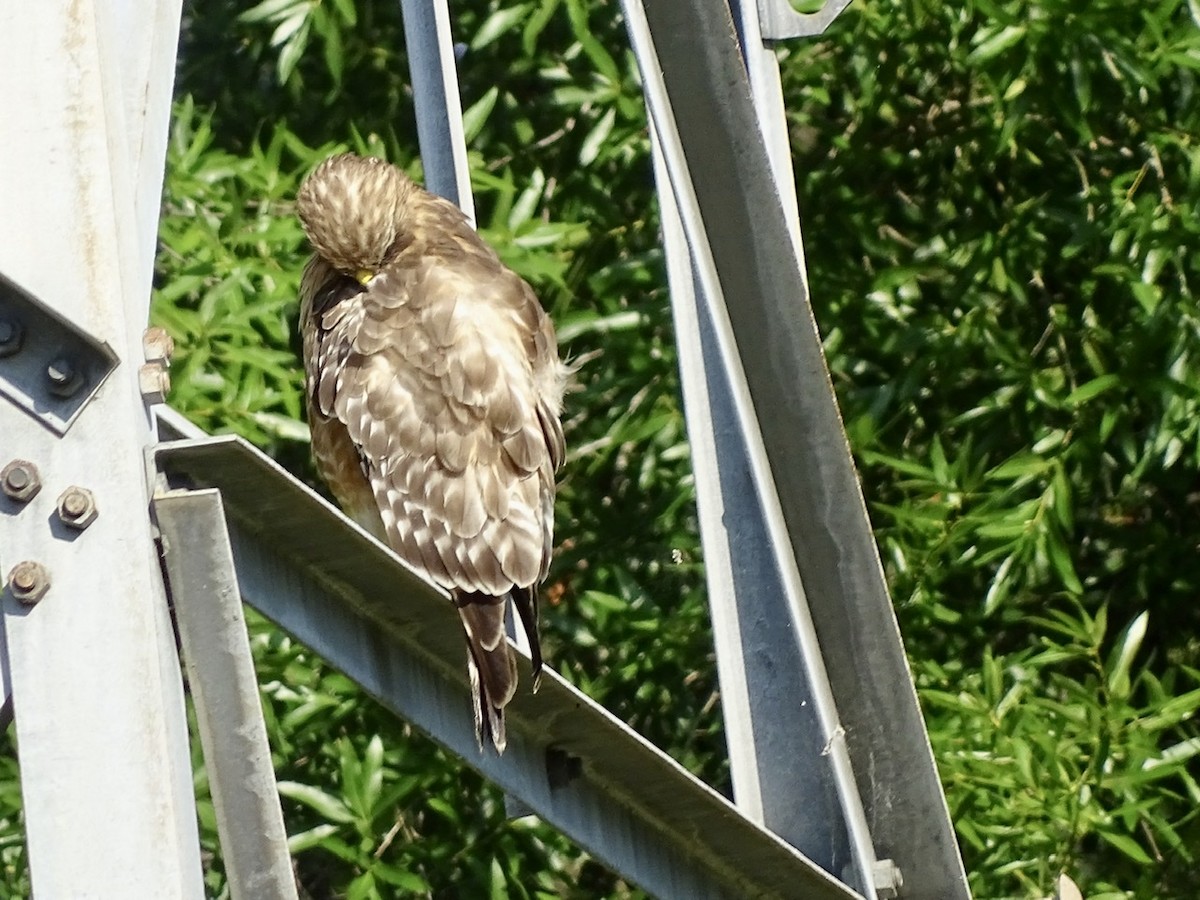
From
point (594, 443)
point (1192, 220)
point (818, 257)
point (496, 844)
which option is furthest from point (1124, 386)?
point (496, 844)

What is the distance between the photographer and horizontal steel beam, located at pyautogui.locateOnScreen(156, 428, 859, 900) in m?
1.76

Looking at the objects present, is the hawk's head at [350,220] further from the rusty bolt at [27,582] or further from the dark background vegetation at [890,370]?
the rusty bolt at [27,582]

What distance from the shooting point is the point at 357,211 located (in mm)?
3045

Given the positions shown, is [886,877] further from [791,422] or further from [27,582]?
[27,582]

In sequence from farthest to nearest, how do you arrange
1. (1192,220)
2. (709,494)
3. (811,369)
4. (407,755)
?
1. (407,755)
2. (1192,220)
3. (709,494)
4. (811,369)

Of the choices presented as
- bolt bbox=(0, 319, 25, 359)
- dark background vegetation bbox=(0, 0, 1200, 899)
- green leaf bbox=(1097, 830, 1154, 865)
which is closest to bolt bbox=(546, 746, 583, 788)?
bolt bbox=(0, 319, 25, 359)

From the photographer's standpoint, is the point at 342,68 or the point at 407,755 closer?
the point at 407,755

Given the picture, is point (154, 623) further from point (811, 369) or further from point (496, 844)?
point (496, 844)

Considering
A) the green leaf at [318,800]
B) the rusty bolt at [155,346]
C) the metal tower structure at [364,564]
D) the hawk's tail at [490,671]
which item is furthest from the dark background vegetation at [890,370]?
the rusty bolt at [155,346]

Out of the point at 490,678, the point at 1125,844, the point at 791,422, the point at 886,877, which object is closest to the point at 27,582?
the point at 490,678

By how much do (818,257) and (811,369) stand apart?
216 cm

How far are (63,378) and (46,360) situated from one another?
23 mm

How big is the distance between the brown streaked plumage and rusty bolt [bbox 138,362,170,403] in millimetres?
802

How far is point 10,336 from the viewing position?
1.45 m
